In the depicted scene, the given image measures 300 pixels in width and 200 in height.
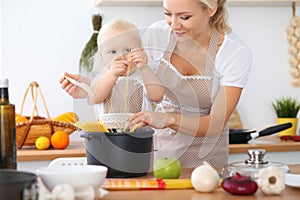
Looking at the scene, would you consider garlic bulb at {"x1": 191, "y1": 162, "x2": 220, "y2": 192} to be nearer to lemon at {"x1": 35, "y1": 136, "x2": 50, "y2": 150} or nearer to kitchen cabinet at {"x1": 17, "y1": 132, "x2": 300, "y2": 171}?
kitchen cabinet at {"x1": 17, "y1": 132, "x2": 300, "y2": 171}

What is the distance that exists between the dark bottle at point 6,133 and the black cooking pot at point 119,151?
0.28 meters

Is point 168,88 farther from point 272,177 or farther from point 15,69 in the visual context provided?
point 15,69

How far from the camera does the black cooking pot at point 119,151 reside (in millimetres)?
1590

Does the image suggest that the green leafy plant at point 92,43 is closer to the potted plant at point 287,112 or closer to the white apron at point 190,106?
the white apron at point 190,106

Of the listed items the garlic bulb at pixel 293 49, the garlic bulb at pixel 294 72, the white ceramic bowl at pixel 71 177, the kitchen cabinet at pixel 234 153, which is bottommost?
the kitchen cabinet at pixel 234 153

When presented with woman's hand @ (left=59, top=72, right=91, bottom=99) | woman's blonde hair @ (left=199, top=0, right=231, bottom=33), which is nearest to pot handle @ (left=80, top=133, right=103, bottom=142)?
woman's hand @ (left=59, top=72, right=91, bottom=99)

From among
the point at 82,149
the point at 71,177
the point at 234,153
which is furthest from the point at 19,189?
the point at 234,153

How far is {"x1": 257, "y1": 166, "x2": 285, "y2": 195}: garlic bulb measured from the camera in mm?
1382

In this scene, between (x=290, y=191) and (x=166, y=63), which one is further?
(x=166, y=63)

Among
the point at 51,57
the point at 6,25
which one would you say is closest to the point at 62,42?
the point at 51,57

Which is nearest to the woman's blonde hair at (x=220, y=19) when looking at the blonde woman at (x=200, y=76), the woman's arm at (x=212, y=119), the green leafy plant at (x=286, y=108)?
the blonde woman at (x=200, y=76)

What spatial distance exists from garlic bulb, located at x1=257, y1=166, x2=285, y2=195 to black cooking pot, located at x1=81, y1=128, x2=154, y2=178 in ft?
1.18

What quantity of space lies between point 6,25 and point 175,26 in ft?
Result: 4.42

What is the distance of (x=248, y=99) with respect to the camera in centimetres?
338
